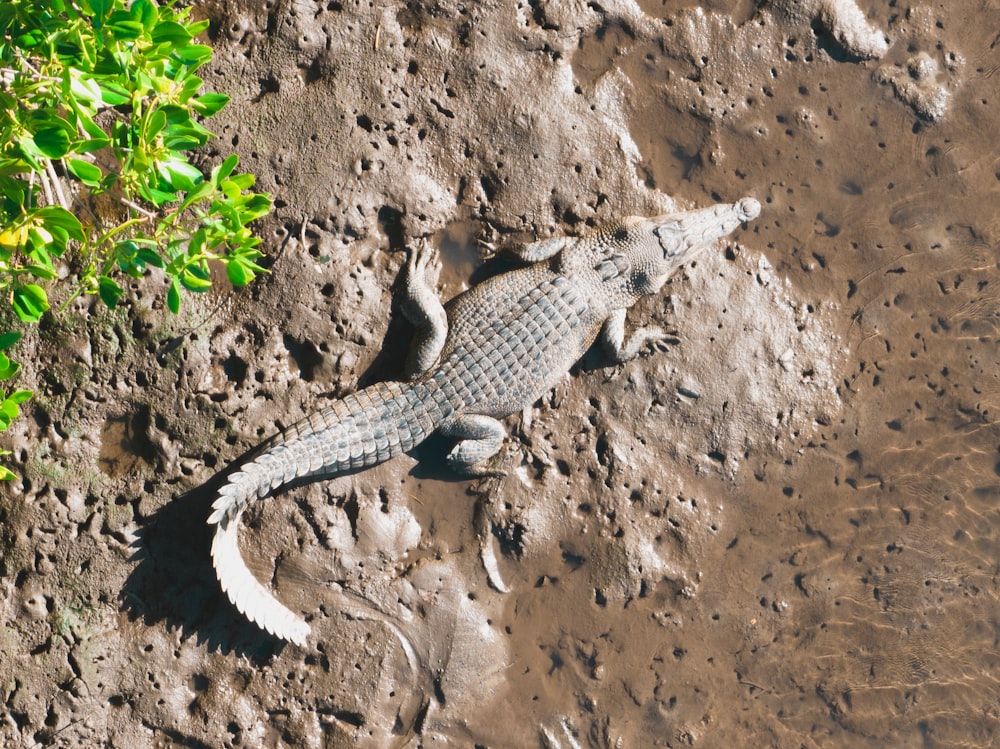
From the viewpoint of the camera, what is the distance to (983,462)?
6.21 metres

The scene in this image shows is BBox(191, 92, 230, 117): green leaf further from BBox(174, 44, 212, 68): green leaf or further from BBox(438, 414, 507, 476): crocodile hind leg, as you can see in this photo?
BBox(438, 414, 507, 476): crocodile hind leg

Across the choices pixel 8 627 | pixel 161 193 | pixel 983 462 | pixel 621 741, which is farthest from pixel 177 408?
pixel 983 462

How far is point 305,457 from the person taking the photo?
192 inches

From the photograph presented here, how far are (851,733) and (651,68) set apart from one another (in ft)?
18.5

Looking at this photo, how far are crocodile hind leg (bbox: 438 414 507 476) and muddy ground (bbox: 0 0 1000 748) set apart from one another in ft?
0.88

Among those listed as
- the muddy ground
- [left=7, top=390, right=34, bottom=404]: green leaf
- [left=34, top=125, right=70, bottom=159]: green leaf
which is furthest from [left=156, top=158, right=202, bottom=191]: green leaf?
the muddy ground

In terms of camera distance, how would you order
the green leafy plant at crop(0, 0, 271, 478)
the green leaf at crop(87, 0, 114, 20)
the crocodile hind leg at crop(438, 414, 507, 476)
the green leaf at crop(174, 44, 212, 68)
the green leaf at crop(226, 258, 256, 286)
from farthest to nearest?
the crocodile hind leg at crop(438, 414, 507, 476) < the green leaf at crop(226, 258, 256, 286) < the green leaf at crop(174, 44, 212, 68) < the green leafy plant at crop(0, 0, 271, 478) < the green leaf at crop(87, 0, 114, 20)

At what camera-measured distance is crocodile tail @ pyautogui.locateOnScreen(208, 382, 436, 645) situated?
4.80 meters

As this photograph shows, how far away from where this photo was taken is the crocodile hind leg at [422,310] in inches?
206

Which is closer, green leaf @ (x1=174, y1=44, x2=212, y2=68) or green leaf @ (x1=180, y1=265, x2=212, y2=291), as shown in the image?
green leaf @ (x1=174, y1=44, x2=212, y2=68)

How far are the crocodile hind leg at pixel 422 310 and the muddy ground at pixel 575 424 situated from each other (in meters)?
0.14

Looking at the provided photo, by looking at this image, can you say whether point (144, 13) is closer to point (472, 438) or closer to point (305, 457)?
point (305, 457)

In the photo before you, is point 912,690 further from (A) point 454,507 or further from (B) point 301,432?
(B) point 301,432

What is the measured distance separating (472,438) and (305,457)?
3.83ft
